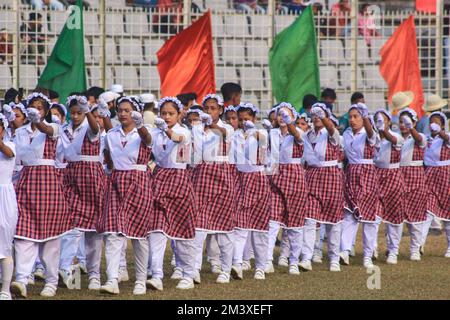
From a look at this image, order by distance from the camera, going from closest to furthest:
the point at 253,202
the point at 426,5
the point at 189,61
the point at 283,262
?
the point at 253,202, the point at 283,262, the point at 189,61, the point at 426,5

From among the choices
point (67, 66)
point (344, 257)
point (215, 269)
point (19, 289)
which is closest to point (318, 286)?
point (215, 269)

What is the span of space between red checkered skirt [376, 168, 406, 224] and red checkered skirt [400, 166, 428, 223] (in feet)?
1.32

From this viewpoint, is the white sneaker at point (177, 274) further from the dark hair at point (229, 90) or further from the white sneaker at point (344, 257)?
the white sneaker at point (344, 257)

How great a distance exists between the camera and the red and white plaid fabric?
37.0ft

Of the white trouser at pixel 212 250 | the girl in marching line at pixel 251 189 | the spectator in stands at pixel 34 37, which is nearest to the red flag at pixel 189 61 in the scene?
the spectator in stands at pixel 34 37

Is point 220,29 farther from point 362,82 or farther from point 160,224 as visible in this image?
point 160,224

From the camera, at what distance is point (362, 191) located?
14.5 meters

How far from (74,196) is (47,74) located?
4748 mm

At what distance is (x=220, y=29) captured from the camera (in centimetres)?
2133

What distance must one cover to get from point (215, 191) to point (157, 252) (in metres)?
1.19

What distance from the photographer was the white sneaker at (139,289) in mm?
11391

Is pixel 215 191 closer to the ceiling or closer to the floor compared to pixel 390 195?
closer to the ceiling

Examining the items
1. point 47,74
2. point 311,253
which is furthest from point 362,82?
point 311,253

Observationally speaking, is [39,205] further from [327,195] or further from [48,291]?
[327,195]
